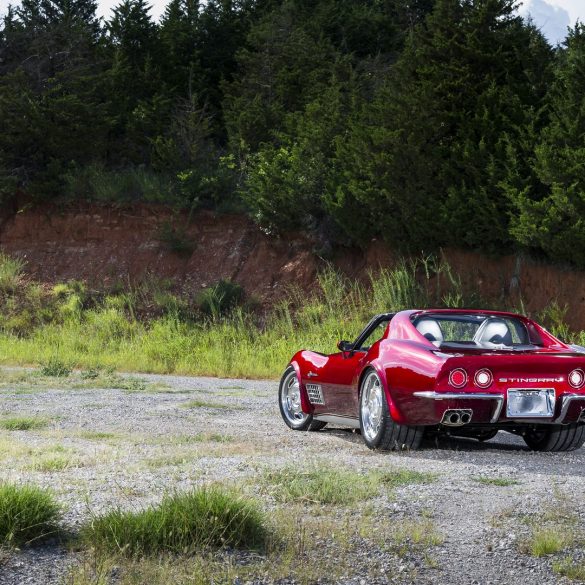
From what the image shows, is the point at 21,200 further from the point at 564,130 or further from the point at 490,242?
the point at 564,130

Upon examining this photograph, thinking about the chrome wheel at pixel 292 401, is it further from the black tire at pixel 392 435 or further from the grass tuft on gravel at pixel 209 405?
the grass tuft on gravel at pixel 209 405

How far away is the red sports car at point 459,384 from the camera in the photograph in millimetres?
9406

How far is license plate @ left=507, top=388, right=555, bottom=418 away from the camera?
31.2ft

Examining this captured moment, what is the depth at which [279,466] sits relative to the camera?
28.5 feet

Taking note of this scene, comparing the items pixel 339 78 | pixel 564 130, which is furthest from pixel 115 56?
pixel 564 130

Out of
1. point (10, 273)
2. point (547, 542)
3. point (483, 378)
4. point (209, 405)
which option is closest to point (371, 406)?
point (483, 378)

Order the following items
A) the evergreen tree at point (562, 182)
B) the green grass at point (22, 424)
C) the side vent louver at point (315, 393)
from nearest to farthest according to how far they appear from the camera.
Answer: the side vent louver at point (315, 393)
the green grass at point (22, 424)
the evergreen tree at point (562, 182)

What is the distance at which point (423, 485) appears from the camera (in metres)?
7.95

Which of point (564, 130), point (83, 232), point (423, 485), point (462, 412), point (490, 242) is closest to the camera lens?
point (423, 485)

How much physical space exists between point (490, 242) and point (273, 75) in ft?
42.9

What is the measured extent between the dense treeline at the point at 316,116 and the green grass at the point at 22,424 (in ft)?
44.1

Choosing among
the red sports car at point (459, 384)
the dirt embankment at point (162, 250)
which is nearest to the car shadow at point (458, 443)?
the red sports car at point (459, 384)

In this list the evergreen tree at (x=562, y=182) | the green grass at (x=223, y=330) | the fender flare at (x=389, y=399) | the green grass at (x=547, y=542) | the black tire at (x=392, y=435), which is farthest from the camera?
the green grass at (x=223, y=330)

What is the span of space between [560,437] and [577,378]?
104cm
